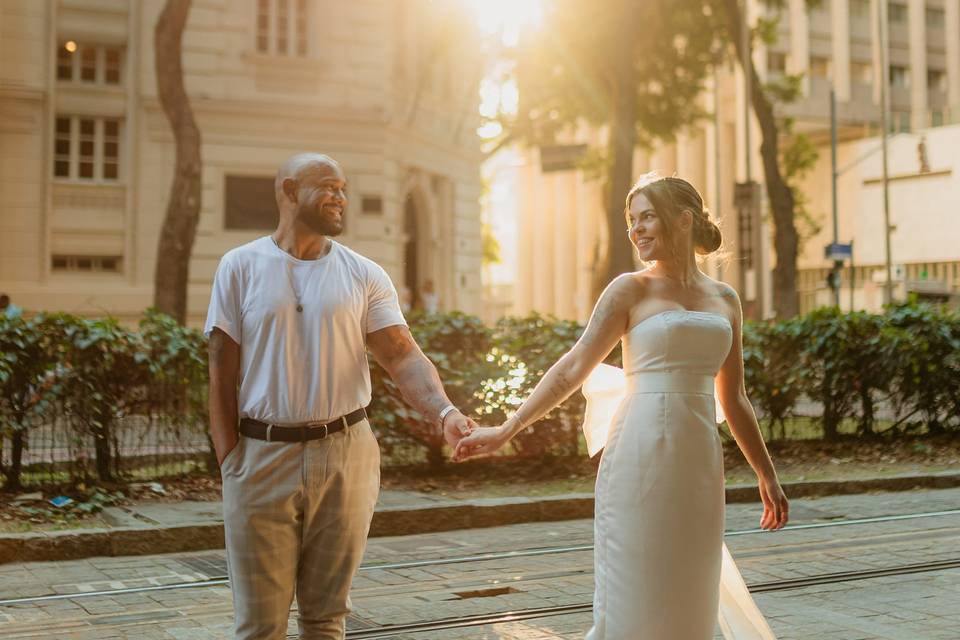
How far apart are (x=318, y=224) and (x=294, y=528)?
945mm

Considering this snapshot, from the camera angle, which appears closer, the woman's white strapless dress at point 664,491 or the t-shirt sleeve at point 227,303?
the t-shirt sleeve at point 227,303

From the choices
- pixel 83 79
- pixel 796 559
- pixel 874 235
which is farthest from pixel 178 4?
pixel 874 235

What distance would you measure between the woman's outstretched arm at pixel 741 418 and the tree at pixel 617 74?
18.5 m

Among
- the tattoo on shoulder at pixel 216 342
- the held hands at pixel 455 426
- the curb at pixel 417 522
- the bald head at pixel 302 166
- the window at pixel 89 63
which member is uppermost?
the window at pixel 89 63

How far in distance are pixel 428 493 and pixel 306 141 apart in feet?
60.8

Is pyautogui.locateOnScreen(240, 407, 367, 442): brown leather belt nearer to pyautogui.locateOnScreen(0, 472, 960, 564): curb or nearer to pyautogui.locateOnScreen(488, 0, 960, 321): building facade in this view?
pyautogui.locateOnScreen(0, 472, 960, 564): curb

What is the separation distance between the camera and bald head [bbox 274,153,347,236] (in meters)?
4.01

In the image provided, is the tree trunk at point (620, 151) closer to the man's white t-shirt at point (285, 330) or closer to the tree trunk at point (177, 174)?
the tree trunk at point (177, 174)

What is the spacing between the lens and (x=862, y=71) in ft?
235

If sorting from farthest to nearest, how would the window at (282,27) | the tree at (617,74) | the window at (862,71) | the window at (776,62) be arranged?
the window at (862,71)
the window at (776,62)
the window at (282,27)
the tree at (617,74)

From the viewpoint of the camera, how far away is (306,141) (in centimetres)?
2797

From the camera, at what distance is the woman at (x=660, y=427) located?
416 centimetres

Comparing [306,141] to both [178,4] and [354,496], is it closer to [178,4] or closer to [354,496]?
[178,4]

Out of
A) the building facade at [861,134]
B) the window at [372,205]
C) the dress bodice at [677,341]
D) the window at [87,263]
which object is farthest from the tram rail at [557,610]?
the building facade at [861,134]
